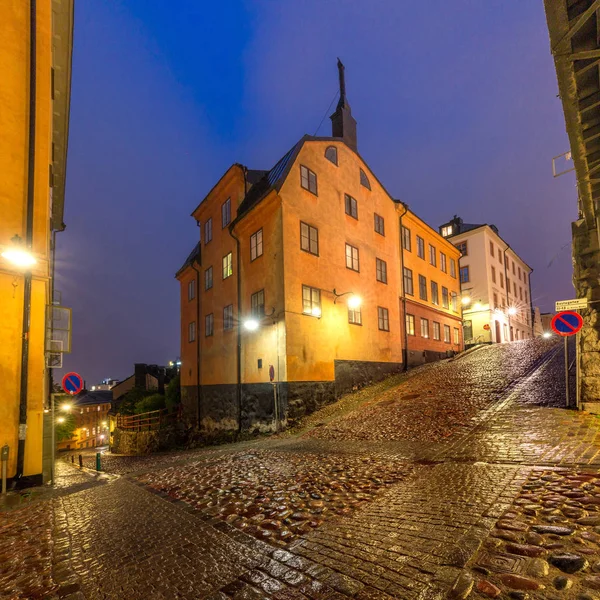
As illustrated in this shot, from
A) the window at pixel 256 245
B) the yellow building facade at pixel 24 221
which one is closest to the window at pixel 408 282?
the window at pixel 256 245

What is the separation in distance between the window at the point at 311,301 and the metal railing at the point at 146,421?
1329 cm

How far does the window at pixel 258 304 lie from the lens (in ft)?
57.5

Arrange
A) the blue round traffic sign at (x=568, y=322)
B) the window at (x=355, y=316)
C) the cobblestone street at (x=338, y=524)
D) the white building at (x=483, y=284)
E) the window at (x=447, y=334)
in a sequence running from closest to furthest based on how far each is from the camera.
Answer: the cobblestone street at (x=338, y=524) < the blue round traffic sign at (x=568, y=322) < the window at (x=355, y=316) < the window at (x=447, y=334) < the white building at (x=483, y=284)

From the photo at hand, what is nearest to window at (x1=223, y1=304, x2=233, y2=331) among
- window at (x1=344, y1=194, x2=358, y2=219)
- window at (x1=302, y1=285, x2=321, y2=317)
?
window at (x1=302, y1=285, x2=321, y2=317)

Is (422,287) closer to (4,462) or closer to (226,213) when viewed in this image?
(226,213)

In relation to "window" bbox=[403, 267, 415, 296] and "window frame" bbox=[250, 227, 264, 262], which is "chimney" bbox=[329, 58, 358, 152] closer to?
"window frame" bbox=[250, 227, 264, 262]

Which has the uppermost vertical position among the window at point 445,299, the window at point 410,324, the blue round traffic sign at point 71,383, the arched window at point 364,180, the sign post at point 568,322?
the arched window at point 364,180

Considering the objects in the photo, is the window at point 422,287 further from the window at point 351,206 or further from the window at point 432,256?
the window at point 351,206

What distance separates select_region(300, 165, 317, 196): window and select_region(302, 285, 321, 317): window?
4.89 metres

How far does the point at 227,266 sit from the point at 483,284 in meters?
28.3

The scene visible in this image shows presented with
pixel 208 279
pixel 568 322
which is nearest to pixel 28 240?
pixel 568 322

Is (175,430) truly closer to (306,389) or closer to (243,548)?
(306,389)

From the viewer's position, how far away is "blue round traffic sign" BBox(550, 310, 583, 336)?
10.3 m

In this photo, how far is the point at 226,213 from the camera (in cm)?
2181
